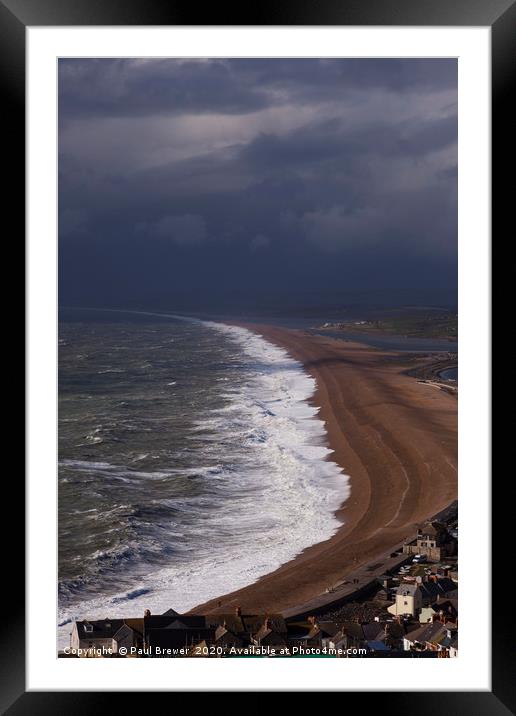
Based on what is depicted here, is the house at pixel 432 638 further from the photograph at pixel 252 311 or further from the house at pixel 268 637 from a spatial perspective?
the photograph at pixel 252 311

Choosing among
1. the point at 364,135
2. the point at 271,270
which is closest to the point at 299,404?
the point at 271,270

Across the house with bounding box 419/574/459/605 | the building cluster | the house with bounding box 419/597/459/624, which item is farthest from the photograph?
the house with bounding box 419/597/459/624

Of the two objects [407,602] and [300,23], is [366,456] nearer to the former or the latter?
[407,602]

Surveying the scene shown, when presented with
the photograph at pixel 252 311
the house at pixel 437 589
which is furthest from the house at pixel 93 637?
the house at pixel 437 589

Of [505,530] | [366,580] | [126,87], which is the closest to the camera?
[505,530]

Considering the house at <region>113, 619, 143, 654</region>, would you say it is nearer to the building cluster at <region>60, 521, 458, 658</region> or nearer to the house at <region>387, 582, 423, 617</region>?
the building cluster at <region>60, 521, 458, 658</region>

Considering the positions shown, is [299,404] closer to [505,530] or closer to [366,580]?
[366,580]
